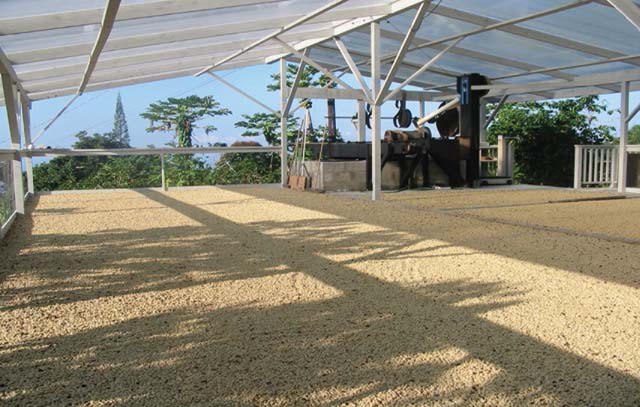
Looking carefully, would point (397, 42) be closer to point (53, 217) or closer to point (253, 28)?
point (253, 28)

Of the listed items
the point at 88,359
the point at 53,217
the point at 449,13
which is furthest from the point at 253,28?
the point at 88,359

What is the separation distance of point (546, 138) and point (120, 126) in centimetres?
2149

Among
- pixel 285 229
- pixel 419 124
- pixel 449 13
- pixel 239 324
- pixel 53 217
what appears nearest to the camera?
pixel 239 324

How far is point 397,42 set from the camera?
36.3 feet

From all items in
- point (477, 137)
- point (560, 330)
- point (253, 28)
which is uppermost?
point (253, 28)

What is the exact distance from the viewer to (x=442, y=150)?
11.8 metres

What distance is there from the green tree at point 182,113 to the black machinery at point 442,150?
1403cm

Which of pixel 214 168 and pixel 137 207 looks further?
pixel 214 168

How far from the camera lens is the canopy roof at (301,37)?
19.6 feet

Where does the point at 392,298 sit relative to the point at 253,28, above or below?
below

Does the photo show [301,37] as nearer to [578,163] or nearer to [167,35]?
[167,35]

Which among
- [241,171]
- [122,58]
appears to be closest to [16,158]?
[122,58]

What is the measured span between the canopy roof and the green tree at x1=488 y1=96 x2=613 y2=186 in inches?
108

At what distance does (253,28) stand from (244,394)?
676cm
